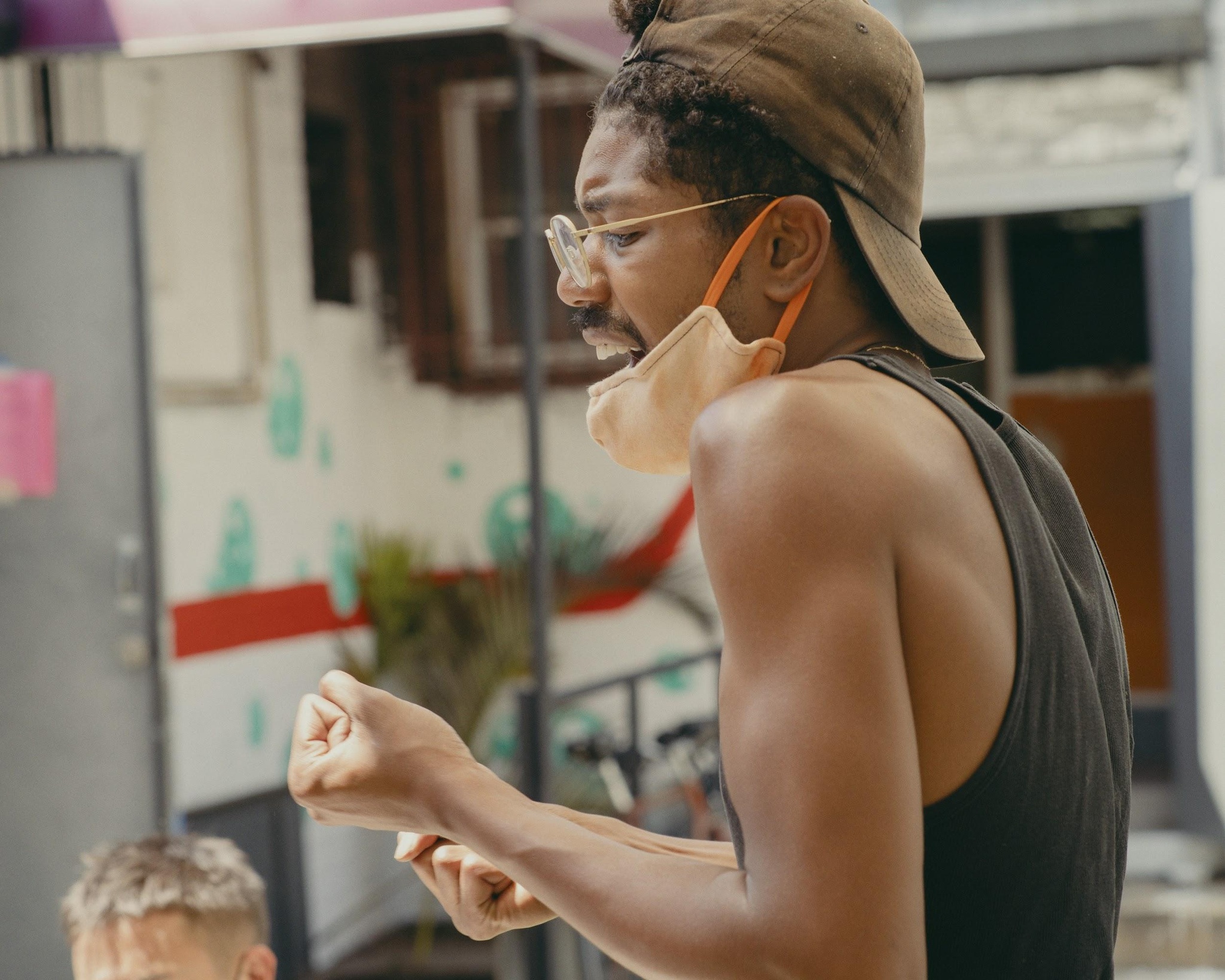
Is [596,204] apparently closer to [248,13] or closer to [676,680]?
[248,13]

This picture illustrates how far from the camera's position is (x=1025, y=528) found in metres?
0.91

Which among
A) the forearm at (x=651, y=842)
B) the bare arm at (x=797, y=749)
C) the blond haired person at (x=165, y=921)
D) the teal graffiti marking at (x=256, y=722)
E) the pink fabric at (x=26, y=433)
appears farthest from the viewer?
the teal graffiti marking at (x=256, y=722)

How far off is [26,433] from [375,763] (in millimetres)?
2992

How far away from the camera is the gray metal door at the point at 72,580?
12.2 feet

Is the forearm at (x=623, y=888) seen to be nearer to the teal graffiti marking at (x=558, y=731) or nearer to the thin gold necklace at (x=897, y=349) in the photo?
the thin gold necklace at (x=897, y=349)

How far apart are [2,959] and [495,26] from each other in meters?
2.67

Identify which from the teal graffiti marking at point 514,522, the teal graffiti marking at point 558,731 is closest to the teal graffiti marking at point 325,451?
the teal graffiti marking at point 514,522

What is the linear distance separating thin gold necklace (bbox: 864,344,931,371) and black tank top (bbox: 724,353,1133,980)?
5 cm

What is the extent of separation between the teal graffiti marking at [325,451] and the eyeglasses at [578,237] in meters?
5.19

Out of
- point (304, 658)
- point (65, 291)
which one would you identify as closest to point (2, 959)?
point (65, 291)

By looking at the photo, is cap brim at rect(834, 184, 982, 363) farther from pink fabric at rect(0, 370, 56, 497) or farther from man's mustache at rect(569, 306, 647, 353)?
pink fabric at rect(0, 370, 56, 497)

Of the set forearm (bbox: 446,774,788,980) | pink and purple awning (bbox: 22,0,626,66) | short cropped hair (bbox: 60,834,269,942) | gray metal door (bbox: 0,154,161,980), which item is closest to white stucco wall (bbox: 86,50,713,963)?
gray metal door (bbox: 0,154,161,980)

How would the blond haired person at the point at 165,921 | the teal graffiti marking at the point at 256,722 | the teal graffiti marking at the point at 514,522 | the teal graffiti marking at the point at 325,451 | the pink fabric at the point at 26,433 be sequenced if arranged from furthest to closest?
the teal graffiti marking at the point at 514,522
the teal graffiti marking at the point at 325,451
the teal graffiti marking at the point at 256,722
the pink fabric at the point at 26,433
the blond haired person at the point at 165,921

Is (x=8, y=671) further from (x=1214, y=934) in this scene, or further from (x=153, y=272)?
(x=1214, y=934)
